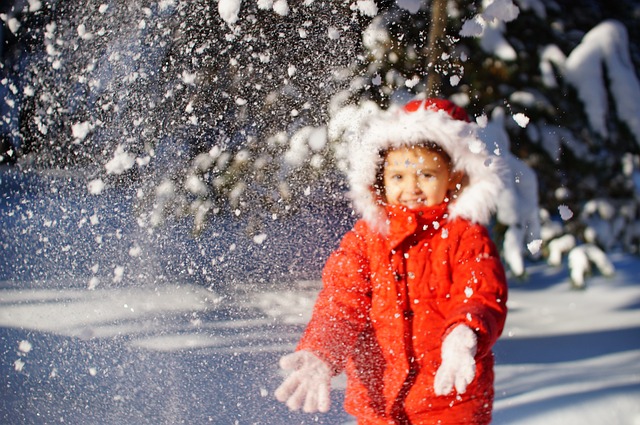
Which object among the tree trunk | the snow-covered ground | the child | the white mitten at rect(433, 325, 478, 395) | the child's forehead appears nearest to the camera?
the white mitten at rect(433, 325, 478, 395)

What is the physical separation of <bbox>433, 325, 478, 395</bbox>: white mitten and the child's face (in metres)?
0.33

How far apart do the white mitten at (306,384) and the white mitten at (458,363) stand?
0.22 m

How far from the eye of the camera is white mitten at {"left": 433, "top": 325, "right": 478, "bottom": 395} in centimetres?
125

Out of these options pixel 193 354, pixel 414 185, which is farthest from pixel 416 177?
pixel 193 354

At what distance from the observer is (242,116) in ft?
8.63

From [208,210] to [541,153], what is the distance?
1582 mm

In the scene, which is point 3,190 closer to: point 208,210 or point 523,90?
point 208,210

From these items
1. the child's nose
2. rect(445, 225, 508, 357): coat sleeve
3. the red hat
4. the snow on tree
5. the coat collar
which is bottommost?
rect(445, 225, 508, 357): coat sleeve

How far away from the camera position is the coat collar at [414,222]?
56.6 inches

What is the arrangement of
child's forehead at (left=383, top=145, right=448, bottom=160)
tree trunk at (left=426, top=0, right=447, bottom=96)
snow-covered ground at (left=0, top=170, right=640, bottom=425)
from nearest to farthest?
child's forehead at (left=383, top=145, right=448, bottom=160)
snow-covered ground at (left=0, top=170, right=640, bottom=425)
tree trunk at (left=426, top=0, right=447, bottom=96)

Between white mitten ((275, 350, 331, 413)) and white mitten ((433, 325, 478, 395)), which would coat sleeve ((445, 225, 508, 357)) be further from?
white mitten ((275, 350, 331, 413))

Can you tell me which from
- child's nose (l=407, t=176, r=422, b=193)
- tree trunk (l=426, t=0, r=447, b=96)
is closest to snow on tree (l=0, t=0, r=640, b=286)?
tree trunk (l=426, t=0, r=447, b=96)

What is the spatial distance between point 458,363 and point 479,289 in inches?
7.5

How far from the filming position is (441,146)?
152cm
